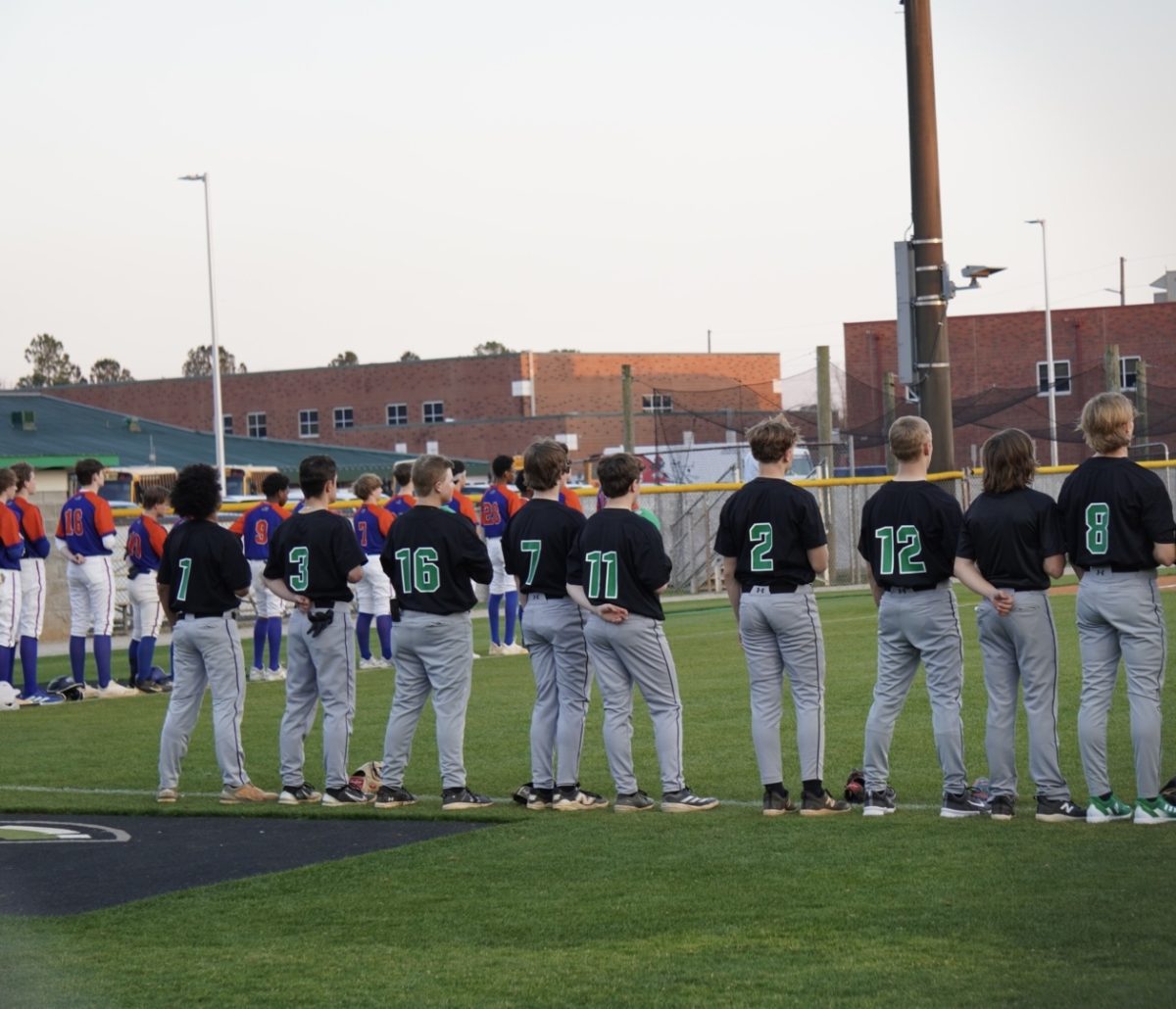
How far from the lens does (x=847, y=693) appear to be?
13.7 meters

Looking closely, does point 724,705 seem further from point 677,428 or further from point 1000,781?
point 677,428

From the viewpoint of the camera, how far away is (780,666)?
29.5 feet

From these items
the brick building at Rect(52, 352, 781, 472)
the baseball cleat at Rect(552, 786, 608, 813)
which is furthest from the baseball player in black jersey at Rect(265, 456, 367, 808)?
the brick building at Rect(52, 352, 781, 472)

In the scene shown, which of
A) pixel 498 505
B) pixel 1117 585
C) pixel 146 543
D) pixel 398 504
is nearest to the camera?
pixel 1117 585

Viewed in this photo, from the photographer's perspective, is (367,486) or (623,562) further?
(367,486)

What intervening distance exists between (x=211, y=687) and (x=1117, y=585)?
5.52 m

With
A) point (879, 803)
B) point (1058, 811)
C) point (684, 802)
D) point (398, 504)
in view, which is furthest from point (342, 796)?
point (398, 504)

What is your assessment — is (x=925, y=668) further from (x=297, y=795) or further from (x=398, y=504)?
(x=398, y=504)

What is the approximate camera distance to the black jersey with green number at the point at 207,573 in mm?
10383

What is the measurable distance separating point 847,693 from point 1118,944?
25.7ft

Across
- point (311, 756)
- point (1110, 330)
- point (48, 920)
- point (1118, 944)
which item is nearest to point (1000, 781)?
point (1118, 944)

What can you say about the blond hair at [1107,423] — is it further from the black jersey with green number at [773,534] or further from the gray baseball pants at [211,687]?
the gray baseball pants at [211,687]

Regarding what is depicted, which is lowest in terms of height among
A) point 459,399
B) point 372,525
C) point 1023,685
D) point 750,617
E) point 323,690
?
point 323,690

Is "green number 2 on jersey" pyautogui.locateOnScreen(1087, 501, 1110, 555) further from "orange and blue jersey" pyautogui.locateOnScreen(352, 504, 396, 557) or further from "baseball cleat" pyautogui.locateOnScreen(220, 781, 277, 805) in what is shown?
"orange and blue jersey" pyautogui.locateOnScreen(352, 504, 396, 557)
